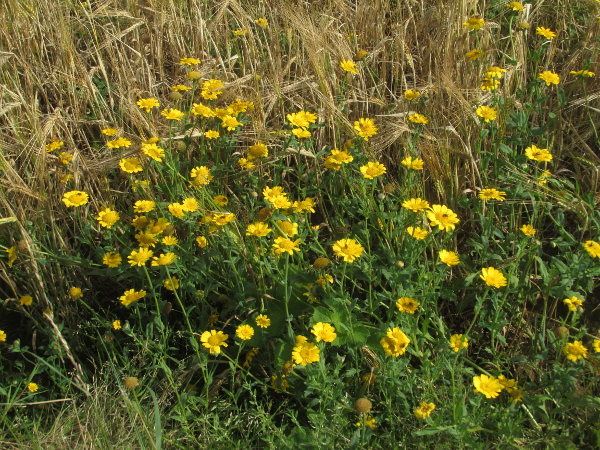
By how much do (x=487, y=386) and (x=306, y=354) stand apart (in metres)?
0.57

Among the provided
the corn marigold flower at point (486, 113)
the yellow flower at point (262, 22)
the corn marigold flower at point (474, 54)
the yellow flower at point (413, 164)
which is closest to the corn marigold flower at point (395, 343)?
the yellow flower at point (413, 164)

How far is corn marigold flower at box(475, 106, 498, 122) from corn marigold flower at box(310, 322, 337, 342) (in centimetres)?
112

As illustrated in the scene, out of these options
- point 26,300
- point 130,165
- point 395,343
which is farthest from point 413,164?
point 26,300

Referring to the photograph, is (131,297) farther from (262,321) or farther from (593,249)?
(593,249)

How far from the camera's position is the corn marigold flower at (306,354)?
1759 mm

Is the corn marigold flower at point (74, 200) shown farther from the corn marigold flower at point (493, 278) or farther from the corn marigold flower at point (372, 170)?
the corn marigold flower at point (493, 278)

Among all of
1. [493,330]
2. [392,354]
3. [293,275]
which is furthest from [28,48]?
[493,330]

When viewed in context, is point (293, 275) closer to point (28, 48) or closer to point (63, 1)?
point (28, 48)

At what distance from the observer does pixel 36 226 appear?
246 centimetres

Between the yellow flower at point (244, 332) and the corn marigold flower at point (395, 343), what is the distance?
48cm

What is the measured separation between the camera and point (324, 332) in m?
1.83

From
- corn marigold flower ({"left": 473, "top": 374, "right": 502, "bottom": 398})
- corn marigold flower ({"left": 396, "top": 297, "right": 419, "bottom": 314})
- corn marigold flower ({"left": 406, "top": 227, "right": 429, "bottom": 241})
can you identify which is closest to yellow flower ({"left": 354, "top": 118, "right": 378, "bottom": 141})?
corn marigold flower ({"left": 406, "top": 227, "right": 429, "bottom": 241})

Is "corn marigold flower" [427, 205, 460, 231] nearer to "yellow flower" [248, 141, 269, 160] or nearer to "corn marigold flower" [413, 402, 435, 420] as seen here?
"corn marigold flower" [413, 402, 435, 420]

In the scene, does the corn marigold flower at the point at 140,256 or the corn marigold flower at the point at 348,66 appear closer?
the corn marigold flower at the point at 140,256
